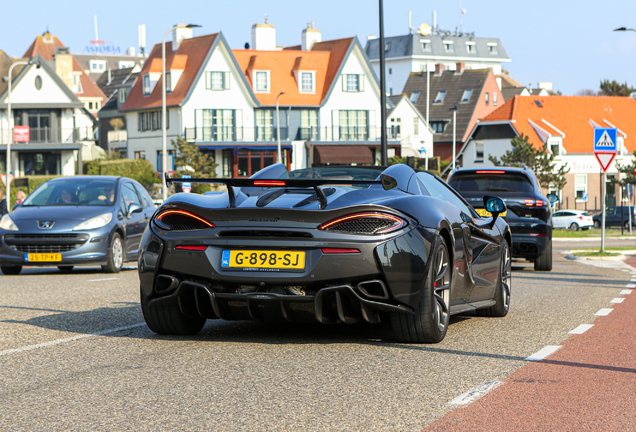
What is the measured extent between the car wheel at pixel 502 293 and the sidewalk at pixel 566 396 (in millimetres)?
1472

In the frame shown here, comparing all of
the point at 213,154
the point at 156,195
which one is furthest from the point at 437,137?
the point at 156,195

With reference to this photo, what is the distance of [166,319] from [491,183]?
32.8 ft

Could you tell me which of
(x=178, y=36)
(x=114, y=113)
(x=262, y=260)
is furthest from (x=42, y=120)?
(x=262, y=260)

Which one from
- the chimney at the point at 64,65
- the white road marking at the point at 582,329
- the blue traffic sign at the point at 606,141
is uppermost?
the chimney at the point at 64,65

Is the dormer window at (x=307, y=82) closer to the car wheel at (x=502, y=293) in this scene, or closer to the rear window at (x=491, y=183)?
the rear window at (x=491, y=183)

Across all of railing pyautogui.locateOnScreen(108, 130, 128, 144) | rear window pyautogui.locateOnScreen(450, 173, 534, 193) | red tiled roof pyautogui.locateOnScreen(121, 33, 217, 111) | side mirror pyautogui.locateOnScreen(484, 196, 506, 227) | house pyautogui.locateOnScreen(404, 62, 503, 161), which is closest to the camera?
side mirror pyautogui.locateOnScreen(484, 196, 506, 227)

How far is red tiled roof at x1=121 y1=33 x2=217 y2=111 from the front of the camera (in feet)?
236

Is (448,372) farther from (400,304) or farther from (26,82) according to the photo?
(26,82)

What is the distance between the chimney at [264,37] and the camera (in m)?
81.1

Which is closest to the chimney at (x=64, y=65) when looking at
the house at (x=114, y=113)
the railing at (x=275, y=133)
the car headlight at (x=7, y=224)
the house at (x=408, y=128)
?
the house at (x=114, y=113)

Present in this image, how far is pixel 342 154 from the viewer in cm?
7619

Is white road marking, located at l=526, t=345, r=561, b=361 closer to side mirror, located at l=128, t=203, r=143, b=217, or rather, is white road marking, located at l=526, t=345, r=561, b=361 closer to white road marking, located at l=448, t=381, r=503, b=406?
white road marking, located at l=448, t=381, r=503, b=406

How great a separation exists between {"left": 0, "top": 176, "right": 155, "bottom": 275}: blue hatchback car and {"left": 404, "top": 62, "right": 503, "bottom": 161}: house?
250 feet

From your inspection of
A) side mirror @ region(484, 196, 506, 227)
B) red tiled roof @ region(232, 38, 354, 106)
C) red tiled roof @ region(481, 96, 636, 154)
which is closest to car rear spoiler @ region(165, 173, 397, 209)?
side mirror @ region(484, 196, 506, 227)
